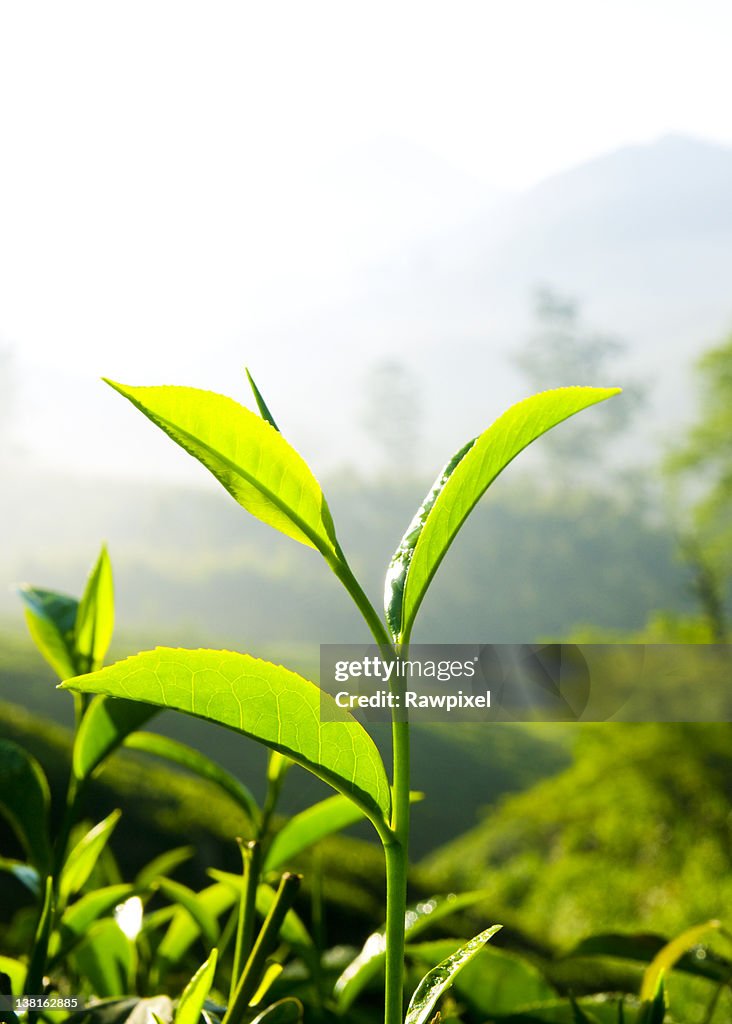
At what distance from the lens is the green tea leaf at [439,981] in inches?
8.6

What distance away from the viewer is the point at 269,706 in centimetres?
22

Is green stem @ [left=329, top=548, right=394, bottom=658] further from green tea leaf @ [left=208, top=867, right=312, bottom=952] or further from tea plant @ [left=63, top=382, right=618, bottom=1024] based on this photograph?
green tea leaf @ [left=208, top=867, right=312, bottom=952]

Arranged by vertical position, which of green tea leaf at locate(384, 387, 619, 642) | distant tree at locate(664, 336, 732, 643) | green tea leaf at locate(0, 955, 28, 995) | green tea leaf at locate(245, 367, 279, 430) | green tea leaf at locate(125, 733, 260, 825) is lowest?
green tea leaf at locate(0, 955, 28, 995)

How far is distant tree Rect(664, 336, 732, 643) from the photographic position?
28.3 feet

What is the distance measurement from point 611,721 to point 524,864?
74 cm

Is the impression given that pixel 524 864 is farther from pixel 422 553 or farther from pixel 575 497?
pixel 575 497

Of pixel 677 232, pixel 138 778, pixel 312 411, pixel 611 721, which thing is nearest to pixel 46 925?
pixel 138 778

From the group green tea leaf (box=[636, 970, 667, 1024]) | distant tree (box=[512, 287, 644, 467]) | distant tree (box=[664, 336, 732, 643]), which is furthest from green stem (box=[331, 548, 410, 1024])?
distant tree (box=[512, 287, 644, 467])

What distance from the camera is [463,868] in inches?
151

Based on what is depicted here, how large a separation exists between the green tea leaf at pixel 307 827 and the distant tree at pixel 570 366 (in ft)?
37.2

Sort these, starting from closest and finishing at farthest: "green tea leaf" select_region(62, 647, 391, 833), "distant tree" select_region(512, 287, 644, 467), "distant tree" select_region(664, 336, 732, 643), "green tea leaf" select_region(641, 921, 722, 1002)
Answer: "green tea leaf" select_region(62, 647, 391, 833), "green tea leaf" select_region(641, 921, 722, 1002), "distant tree" select_region(664, 336, 732, 643), "distant tree" select_region(512, 287, 644, 467)

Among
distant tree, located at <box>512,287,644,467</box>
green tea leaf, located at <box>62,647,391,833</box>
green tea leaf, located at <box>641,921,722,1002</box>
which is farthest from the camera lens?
distant tree, located at <box>512,287,644,467</box>

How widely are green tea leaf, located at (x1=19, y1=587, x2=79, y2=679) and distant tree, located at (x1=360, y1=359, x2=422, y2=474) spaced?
39.9ft

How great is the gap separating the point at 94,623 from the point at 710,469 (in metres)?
9.21
